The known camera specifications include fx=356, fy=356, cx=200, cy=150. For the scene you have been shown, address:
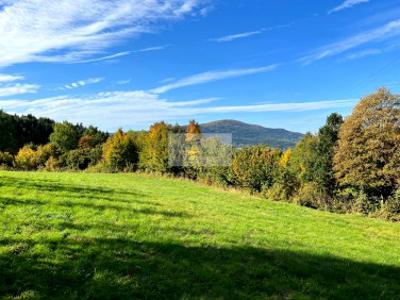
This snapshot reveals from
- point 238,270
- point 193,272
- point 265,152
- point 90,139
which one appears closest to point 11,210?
point 193,272

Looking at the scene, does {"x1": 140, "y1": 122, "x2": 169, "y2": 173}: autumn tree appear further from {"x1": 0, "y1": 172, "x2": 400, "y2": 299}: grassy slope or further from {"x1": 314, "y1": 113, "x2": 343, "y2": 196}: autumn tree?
{"x1": 0, "y1": 172, "x2": 400, "y2": 299}: grassy slope

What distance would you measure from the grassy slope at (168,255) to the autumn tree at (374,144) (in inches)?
665

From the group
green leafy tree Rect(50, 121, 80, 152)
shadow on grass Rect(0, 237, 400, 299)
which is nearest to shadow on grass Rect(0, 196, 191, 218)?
shadow on grass Rect(0, 237, 400, 299)

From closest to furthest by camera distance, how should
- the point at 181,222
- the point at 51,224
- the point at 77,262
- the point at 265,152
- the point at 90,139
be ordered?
the point at 77,262, the point at 51,224, the point at 181,222, the point at 265,152, the point at 90,139

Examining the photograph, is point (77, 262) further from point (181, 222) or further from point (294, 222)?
point (294, 222)

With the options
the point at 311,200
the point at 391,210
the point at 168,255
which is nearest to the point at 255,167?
the point at 311,200

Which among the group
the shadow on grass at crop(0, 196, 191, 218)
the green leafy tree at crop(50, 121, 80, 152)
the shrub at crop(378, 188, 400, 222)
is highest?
the green leafy tree at crop(50, 121, 80, 152)

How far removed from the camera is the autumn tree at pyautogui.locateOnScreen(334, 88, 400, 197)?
26.8m

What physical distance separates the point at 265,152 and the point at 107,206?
17.4 m

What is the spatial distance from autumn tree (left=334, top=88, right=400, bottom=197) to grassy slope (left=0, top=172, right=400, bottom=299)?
55.4 feet

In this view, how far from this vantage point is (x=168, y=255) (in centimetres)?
686

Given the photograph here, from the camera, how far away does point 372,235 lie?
12242 millimetres

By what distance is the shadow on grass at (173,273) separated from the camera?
5266mm

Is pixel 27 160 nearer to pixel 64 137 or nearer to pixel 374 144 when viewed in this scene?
pixel 64 137
